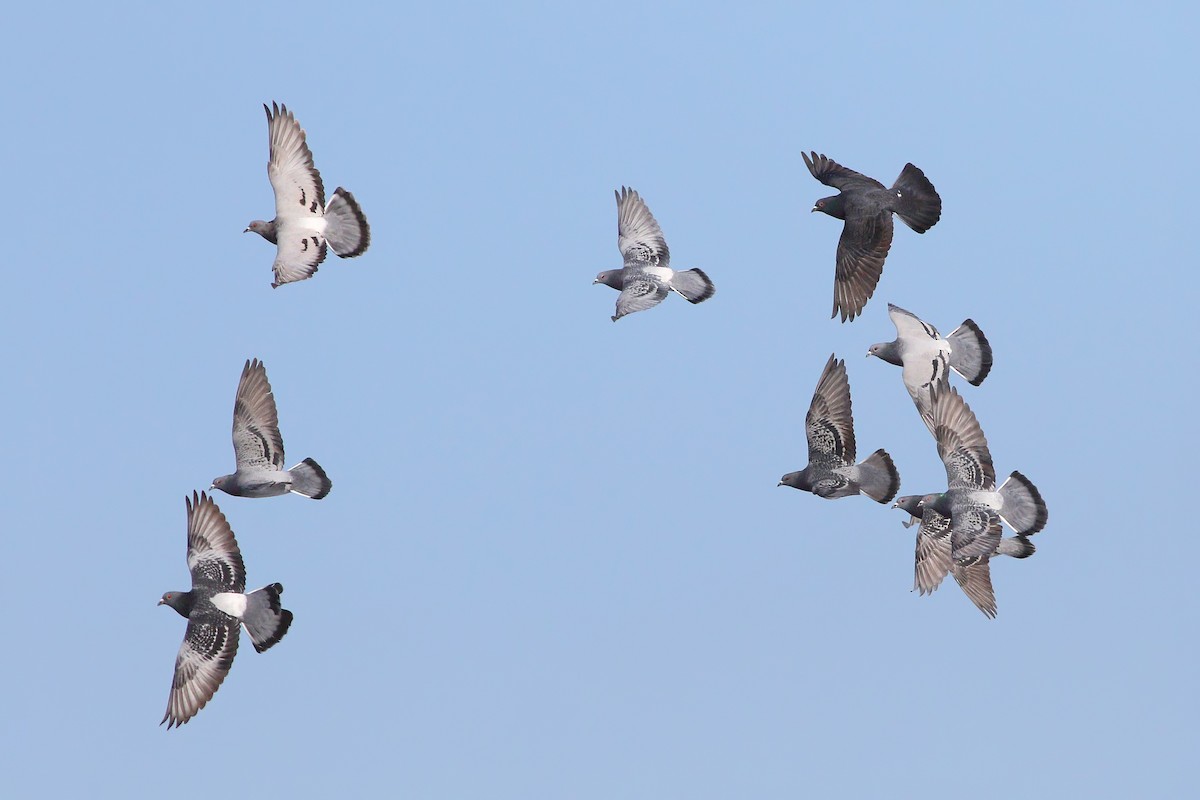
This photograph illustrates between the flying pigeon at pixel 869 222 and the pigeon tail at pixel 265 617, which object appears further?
the flying pigeon at pixel 869 222

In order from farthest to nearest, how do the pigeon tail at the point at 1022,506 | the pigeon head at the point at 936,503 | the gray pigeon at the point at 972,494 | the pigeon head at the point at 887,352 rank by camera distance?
the pigeon head at the point at 887,352
the pigeon head at the point at 936,503
the pigeon tail at the point at 1022,506
the gray pigeon at the point at 972,494

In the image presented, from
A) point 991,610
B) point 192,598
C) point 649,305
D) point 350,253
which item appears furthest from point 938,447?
point 192,598

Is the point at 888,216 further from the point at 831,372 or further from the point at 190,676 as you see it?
the point at 190,676

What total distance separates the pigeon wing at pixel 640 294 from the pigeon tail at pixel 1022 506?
6055mm

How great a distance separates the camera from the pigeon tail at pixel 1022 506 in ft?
61.7

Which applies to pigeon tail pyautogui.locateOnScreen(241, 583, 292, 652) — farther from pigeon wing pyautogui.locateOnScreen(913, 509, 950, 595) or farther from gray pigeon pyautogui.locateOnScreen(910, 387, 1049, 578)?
gray pigeon pyautogui.locateOnScreen(910, 387, 1049, 578)

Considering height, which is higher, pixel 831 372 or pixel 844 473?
pixel 831 372

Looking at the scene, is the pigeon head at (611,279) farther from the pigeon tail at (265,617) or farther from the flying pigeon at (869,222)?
the pigeon tail at (265,617)

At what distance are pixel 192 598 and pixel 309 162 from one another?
6114 millimetres

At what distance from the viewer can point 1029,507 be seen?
61.7 feet

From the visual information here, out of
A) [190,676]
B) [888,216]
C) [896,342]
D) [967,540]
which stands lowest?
[190,676]

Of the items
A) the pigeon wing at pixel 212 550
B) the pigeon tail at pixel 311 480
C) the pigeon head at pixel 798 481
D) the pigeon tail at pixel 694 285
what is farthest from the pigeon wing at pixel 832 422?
the pigeon wing at pixel 212 550

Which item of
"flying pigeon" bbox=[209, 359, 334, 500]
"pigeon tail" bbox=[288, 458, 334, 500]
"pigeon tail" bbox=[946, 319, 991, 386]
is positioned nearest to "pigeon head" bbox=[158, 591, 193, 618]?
"flying pigeon" bbox=[209, 359, 334, 500]

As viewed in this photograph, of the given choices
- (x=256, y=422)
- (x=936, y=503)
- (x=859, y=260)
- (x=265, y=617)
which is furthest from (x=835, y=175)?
(x=265, y=617)
